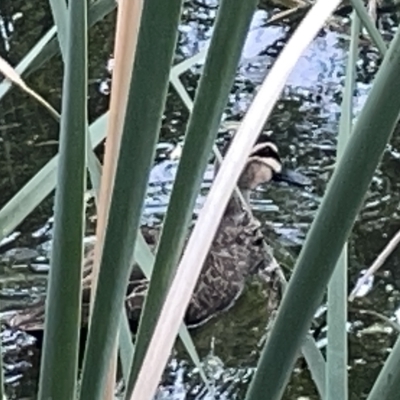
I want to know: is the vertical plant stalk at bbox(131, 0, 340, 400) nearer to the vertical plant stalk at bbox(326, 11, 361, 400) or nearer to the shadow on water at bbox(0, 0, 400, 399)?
the vertical plant stalk at bbox(326, 11, 361, 400)

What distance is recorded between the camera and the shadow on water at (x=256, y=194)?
1.67 metres

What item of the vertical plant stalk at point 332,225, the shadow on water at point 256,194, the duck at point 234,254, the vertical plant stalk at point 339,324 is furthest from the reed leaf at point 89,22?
the duck at point 234,254

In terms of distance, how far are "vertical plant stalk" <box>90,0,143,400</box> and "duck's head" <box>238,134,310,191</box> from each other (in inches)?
62.4

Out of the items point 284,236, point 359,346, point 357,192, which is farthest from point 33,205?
point 284,236

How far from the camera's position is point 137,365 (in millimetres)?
477

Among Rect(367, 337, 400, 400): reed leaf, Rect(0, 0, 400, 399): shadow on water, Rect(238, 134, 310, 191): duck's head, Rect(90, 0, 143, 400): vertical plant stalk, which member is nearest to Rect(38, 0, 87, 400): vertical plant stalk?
Rect(90, 0, 143, 400): vertical plant stalk

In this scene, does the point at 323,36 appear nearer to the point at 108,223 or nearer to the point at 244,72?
the point at 244,72

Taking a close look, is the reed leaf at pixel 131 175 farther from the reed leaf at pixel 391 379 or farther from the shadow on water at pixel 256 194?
the shadow on water at pixel 256 194

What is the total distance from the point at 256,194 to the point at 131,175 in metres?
1.85

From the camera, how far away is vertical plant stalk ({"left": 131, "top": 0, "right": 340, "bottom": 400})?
1.49 feet

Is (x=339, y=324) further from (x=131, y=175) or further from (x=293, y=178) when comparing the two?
(x=293, y=178)

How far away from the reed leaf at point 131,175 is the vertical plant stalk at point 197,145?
2 centimetres

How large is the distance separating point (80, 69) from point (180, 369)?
4.09ft

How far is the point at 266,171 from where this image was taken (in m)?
2.17
